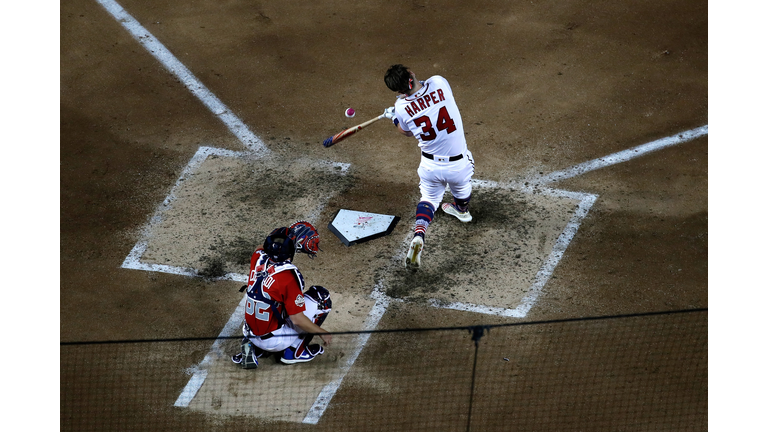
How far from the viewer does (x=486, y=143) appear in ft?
31.4

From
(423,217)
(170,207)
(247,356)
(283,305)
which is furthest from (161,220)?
(423,217)

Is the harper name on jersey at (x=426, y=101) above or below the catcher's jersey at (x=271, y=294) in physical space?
above

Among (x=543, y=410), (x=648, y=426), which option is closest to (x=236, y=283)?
(x=543, y=410)

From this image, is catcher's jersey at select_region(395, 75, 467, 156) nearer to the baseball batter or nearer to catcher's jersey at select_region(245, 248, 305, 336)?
the baseball batter

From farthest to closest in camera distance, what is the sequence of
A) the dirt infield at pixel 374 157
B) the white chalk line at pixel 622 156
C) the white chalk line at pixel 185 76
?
1. the white chalk line at pixel 185 76
2. the white chalk line at pixel 622 156
3. the dirt infield at pixel 374 157

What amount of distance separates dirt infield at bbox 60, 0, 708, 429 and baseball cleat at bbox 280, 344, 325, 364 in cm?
37

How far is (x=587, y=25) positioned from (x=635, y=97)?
1.74m

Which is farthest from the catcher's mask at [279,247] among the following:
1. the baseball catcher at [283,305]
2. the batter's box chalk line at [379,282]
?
the batter's box chalk line at [379,282]

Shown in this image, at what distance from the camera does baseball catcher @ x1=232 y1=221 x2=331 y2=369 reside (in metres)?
Result: 6.46

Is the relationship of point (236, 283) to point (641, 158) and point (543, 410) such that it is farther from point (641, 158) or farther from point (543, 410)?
point (641, 158)

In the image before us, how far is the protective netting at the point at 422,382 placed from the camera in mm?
6445

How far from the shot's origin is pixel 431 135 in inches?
304

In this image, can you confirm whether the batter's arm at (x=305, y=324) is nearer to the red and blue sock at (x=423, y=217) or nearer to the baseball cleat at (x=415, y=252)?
the baseball cleat at (x=415, y=252)

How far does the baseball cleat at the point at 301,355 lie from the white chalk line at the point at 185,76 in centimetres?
325
